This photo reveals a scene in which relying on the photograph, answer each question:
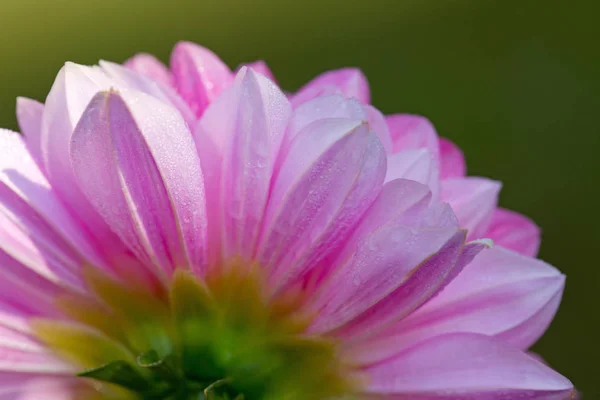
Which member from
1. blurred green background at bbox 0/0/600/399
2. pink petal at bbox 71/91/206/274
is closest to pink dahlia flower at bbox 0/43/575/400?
pink petal at bbox 71/91/206/274

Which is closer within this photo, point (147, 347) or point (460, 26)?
point (147, 347)

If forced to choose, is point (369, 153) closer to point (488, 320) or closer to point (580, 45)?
point (488, 320)

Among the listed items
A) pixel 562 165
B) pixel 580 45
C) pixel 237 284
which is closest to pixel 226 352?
pixel 237 284

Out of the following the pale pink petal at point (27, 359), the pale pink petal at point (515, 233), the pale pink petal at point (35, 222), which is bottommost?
the pale pink petal at point (27, 359)

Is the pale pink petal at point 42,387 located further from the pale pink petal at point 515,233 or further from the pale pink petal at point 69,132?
the pale pink petal at point 515,233

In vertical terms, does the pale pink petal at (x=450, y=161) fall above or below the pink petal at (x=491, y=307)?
above

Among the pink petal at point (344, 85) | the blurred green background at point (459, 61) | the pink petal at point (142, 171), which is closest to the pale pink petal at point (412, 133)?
the pink petal at point (344, 85)

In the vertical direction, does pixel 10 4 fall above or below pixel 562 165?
above

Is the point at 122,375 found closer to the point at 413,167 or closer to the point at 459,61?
the point at 413,167
